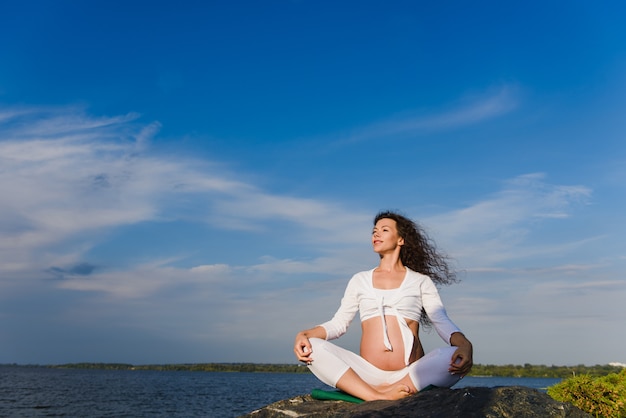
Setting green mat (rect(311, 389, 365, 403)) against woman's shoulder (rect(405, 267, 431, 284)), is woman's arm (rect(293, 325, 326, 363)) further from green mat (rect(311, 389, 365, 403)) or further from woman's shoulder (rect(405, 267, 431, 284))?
woman's shoulder (rect(405, 267, 431, 284))

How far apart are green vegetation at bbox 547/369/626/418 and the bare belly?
336 centimetres

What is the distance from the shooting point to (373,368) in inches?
212

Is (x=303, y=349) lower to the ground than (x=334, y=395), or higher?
higher

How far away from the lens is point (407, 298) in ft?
18.5

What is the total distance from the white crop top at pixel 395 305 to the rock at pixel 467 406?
0.86 meters

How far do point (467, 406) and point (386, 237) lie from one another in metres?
2.18

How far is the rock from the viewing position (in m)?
4.26

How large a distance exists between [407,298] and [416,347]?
1.56ft

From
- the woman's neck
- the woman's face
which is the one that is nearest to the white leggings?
the woman's neck

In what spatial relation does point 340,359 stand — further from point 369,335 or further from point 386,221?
point 386,221

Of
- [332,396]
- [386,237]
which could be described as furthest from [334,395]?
[386,237]

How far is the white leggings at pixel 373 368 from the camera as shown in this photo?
5059 mm

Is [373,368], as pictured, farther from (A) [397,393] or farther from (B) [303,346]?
(B) [303,346]

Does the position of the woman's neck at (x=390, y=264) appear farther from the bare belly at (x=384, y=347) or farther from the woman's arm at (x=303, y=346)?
the woman's arm at (x=303, y=346)
